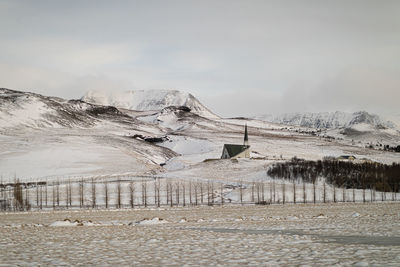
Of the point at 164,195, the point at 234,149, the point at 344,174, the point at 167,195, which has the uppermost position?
the point at 234,149

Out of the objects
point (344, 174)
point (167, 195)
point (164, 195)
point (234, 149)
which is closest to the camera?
point (167, 195)

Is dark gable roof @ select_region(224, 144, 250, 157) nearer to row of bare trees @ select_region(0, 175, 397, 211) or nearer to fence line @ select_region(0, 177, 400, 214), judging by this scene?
row of bare trees @ select_region(0, 175, 397, 211)

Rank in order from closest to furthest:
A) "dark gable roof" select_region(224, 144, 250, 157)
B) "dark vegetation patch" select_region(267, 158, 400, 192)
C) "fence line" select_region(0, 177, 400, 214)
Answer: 1. "fence line" select_region(0, 177, 400, 214)
2. "dark vegetation patch" select_region(267, 158, 400, 192)
3. "dark gable roof" select_region(224, 144, 250, 157)

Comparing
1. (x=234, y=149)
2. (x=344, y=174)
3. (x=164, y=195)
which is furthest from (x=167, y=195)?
(x=234, y=149)

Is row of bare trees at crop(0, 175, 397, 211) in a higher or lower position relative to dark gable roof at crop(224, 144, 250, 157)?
lower

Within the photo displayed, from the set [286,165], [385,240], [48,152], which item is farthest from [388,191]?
[48,152]

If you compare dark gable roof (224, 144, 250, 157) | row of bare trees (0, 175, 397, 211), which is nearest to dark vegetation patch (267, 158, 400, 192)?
row of bare trees (0, 175, 397, 211)

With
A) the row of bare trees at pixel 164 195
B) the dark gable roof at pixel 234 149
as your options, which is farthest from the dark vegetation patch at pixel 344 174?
the dark gable roof at pixel 234 149

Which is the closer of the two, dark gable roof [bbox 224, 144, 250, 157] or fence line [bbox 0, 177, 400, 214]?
fence line [bbox 0, 177, 400, 214]

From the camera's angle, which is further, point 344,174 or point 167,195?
point 344,174

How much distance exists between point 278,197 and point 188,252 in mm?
85240

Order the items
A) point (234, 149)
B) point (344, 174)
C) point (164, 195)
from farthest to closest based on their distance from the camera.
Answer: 1. point (234, 149)
2. point (344, 174)
3. point (164, 195)

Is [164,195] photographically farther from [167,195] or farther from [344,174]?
[344,174]

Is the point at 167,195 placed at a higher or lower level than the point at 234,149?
lower
